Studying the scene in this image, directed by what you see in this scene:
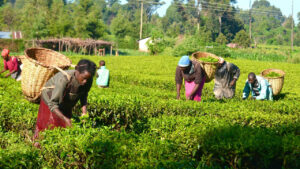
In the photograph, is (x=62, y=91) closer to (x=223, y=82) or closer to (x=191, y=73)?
(x=191, y=73)

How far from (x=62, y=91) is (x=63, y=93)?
0.18ft

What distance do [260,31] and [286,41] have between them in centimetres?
1211

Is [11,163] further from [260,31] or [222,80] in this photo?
[260,31]

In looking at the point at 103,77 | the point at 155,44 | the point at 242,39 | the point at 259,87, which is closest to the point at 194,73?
the point at 259,87

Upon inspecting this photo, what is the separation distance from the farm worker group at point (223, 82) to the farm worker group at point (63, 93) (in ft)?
11.0

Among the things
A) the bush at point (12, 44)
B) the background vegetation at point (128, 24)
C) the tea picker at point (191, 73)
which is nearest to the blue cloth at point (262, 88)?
the tea picker at point (191, 73)

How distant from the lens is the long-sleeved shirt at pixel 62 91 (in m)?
4.63

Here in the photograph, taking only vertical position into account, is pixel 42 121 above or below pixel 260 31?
below

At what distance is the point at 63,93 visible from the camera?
4672mm

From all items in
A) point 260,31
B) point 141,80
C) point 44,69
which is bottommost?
point 141,80

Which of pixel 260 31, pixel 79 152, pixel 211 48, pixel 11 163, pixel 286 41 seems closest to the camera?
pixel 11 163

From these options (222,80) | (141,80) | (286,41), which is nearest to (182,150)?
(222,80)

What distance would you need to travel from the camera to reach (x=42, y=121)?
201 inches

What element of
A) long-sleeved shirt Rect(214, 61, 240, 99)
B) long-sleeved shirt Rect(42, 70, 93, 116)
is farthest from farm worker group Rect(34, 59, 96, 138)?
long-sleeved shirt Rect(214, 61, 240, 99)
